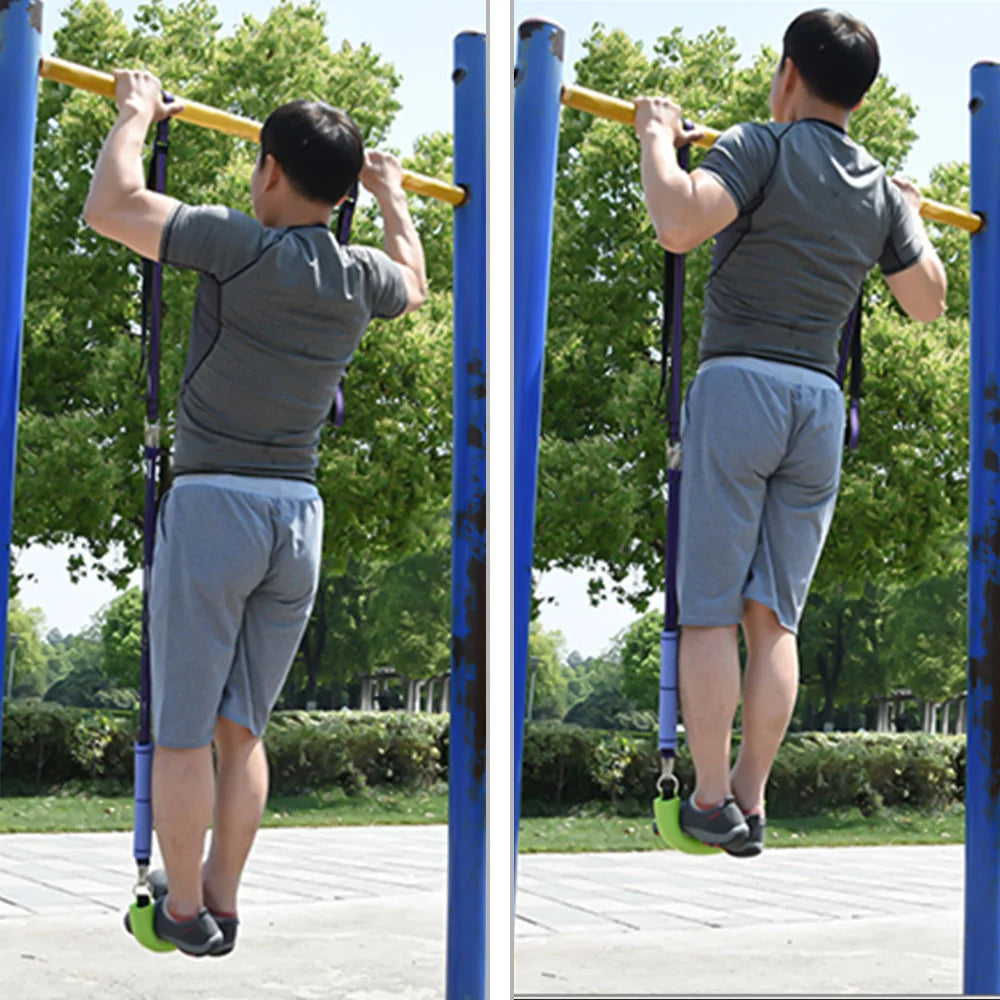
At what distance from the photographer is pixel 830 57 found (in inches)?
106

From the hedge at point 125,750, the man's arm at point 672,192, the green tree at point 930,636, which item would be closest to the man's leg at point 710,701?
the man's arm at point 672,192

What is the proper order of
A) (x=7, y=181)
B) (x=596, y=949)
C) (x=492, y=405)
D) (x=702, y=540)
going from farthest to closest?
1. (x=596, y=949)
2. (x=492, y=405)
3. (x=702, y=540)
4. (x=7, y=181)

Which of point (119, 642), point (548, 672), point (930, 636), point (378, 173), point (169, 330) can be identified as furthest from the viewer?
point (119, 642)

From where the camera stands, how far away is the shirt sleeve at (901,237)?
2.80m

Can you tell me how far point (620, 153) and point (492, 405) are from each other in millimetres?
3994

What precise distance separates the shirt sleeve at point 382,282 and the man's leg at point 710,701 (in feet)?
2.81

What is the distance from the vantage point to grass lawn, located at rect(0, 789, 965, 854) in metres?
8.09

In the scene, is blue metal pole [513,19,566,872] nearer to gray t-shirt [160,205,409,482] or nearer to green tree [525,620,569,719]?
gray t-shirt [160,205,409,482]

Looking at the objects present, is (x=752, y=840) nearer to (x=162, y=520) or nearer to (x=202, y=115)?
(x=162, y=520)

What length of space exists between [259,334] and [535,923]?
5318 millimetres

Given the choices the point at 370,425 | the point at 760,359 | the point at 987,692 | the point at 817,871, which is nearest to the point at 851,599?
the point at 817,871

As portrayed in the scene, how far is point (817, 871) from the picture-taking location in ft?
31.9

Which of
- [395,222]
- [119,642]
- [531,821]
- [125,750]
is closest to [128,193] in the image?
[395,222]

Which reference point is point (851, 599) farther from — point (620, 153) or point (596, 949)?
point (596, 949)
